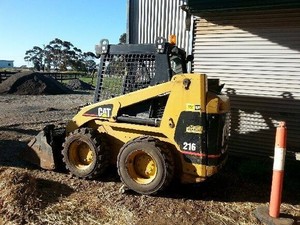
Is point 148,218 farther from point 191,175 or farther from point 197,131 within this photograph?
point 197,131

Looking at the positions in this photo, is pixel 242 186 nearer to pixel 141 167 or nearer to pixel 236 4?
pixel 141 167

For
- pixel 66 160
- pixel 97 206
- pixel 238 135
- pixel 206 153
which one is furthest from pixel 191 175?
pixel 238 135

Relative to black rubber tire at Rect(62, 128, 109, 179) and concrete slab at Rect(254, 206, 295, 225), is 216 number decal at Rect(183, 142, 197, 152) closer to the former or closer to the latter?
concrete slab at Rect(254, 206, 295, 225)

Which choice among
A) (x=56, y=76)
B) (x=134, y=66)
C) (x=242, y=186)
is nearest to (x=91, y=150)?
(x=134, y=66)

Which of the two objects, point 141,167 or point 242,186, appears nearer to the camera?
point 141,167

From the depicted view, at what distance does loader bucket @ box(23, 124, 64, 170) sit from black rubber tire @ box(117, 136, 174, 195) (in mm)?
1480

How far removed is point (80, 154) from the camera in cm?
617

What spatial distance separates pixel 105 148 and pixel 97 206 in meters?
1.20

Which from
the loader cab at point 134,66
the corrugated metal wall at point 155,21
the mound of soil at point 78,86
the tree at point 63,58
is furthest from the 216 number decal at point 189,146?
the tree at point 63,58

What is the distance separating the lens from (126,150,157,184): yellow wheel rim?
5.37 metres

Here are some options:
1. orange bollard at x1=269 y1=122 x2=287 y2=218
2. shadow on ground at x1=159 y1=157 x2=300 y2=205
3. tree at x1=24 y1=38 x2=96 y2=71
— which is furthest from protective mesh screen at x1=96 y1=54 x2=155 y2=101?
tree at x1=24 y1=38 x2=96 y2=71

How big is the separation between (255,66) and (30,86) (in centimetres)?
2141

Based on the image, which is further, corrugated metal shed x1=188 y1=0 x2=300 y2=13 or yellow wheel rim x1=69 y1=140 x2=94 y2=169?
corrugated metal shed x1=188 y1=0 x2=300 y2=13

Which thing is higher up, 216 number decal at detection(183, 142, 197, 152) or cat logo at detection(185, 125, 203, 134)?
cat logo at detection(185, 125, 203, 134)
